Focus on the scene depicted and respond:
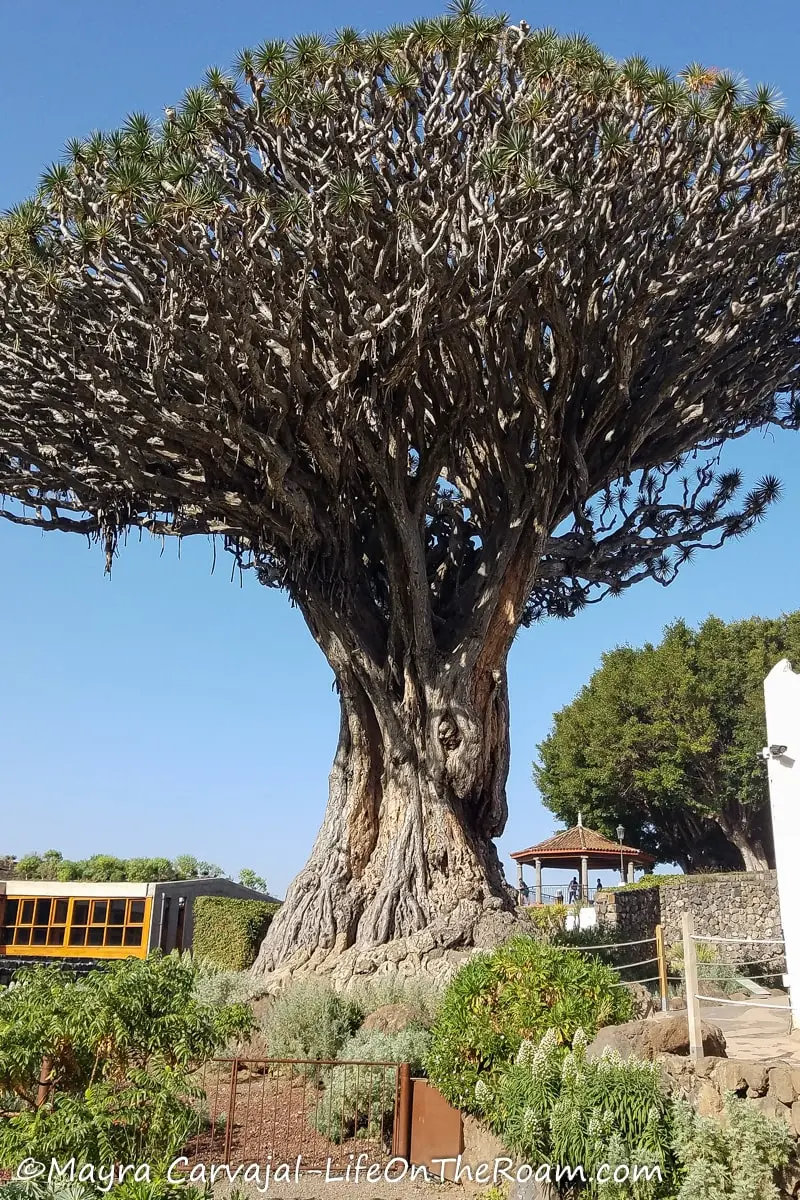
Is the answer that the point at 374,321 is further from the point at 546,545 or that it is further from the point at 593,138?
the point at 546,545

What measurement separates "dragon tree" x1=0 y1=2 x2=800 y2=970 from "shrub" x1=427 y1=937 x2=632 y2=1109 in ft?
15.7

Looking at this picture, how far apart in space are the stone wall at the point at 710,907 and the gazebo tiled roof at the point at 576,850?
15.1 feet

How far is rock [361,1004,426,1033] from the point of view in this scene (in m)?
10.4

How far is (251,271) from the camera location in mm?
11898

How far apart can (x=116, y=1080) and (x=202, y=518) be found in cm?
1012

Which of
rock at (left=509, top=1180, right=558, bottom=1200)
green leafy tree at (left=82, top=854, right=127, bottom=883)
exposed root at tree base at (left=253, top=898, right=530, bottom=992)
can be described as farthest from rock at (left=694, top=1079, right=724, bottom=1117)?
green leafy tree at (left=82, top=854, right=127, bottom=883)

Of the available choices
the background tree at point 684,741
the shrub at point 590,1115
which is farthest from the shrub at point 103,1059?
the background tree at point 684,741

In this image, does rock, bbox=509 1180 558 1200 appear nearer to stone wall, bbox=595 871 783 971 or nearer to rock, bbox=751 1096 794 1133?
rock, bbox=751 1096 794 1133

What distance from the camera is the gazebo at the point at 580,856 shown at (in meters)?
30.2

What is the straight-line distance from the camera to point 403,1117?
7773mm

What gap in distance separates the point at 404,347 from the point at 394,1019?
8037 mm

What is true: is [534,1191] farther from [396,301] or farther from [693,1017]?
[396,301]

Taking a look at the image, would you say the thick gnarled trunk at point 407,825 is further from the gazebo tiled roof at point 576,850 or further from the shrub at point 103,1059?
the gazebo tiled roof at point 576,850

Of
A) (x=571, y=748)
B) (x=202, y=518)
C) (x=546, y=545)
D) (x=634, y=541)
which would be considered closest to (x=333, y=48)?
(x=202, y=518)
